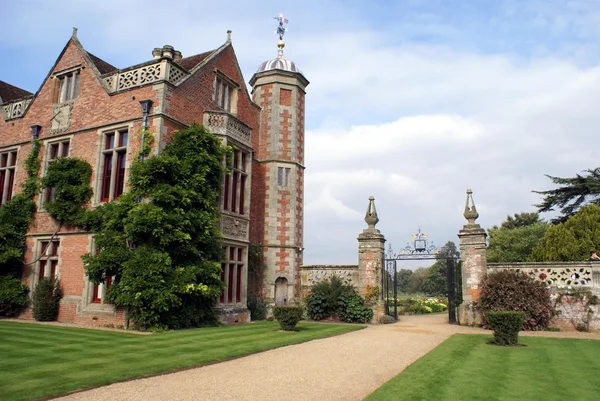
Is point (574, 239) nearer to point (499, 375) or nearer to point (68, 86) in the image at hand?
point (499, 375)

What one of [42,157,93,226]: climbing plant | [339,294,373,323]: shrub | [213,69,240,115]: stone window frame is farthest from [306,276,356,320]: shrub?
[42,157,93,226]: climbing plant

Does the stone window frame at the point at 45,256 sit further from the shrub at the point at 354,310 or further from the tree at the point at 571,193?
the tree at the point at 571,193

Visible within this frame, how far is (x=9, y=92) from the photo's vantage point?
72.4 ft

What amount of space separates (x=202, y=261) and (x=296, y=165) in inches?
308

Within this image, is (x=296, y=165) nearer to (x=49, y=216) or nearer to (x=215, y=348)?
(x=49, y=216)

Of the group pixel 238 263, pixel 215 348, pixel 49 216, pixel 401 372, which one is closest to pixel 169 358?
pixel 215 348

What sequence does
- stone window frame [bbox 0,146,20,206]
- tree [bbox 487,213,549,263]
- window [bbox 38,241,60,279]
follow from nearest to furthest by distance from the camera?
window [bbox 38,241,60,279] → stone window frame [bbox 0,146,20,206] → tree [bbox 487,213,549,263]

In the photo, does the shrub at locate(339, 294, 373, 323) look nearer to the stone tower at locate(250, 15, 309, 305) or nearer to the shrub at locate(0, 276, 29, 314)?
the stone tower at locate(250, 15, 309, 305)

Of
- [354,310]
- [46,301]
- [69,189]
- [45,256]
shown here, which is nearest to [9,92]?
[69,189]

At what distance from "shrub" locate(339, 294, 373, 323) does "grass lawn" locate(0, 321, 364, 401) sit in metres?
4.70

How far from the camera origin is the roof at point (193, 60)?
18.0 m

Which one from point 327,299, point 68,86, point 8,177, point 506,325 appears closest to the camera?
point 506,325

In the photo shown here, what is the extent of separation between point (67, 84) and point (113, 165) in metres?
5.11

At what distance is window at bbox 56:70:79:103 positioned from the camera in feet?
58.4
